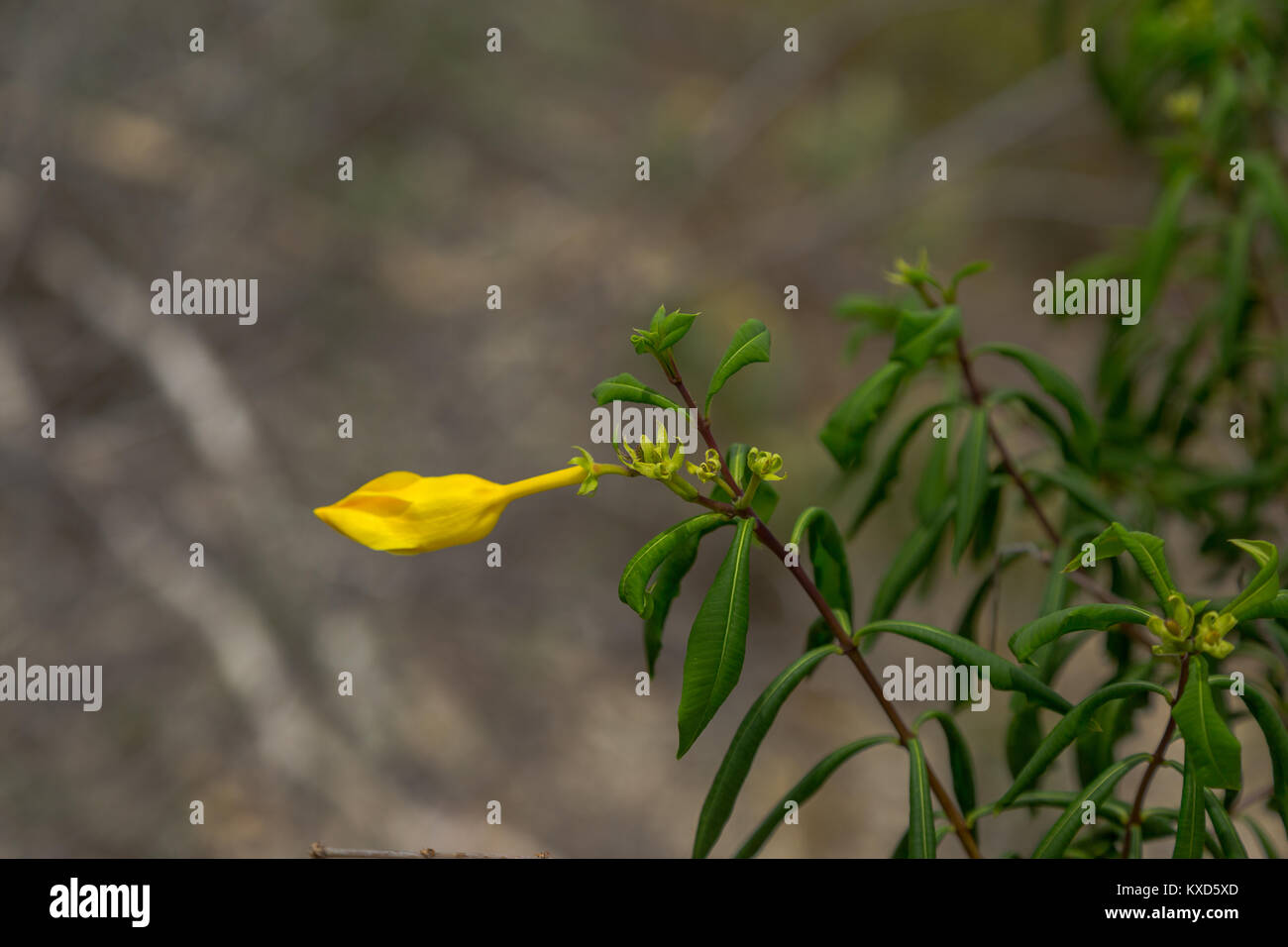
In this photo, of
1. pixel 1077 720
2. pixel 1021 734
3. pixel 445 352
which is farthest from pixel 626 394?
pixel 445 352

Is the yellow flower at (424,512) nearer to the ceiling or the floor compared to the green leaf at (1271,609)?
nearer to the ceiling

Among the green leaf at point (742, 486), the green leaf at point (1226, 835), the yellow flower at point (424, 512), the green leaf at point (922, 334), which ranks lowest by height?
the green leaf at point (1226, 835)

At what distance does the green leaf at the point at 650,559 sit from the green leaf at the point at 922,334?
0.26m

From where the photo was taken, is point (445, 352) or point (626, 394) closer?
point (626, 394)

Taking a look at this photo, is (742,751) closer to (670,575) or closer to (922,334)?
(670,575)

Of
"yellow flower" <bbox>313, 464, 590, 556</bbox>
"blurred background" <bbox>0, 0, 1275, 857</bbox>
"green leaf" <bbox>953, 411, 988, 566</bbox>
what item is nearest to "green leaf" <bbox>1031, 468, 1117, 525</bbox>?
"green leaf" <bbox>953, 411, 988, 566</bbox>

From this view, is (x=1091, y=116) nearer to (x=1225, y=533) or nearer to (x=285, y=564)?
(x=1225, y=533)

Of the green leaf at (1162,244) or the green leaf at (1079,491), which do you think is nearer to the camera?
the green leaf at (1079,491)

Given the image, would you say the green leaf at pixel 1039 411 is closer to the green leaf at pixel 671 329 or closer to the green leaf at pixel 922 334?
the green leaf at pixel 922 334

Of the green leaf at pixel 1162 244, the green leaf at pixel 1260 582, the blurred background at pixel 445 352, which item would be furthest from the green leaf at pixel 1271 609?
the blurred background at pixel 445 352

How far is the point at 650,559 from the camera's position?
58 cm

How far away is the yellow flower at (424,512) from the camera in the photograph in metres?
0.51

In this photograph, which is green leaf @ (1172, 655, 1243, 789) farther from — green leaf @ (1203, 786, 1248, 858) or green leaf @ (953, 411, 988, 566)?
green leaf @ (953, 411, 988, 566)

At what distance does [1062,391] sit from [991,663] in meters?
0.31
